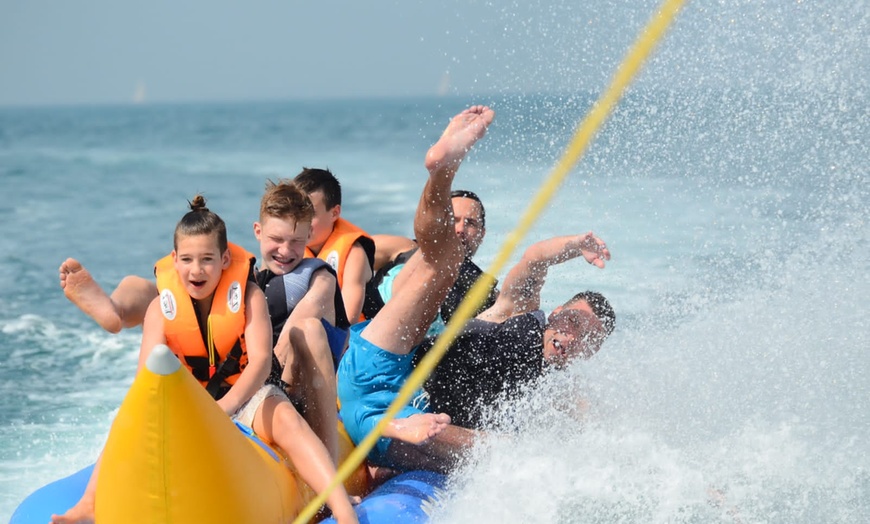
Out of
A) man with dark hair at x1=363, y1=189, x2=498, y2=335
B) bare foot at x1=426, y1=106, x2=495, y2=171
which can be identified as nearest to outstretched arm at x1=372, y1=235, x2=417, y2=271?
man with dark hair at x1=363, y1=189, x2=498, y2=335

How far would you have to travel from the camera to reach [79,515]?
2701mm

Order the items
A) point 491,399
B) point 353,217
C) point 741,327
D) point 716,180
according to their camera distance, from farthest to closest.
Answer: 1. point 353,217
2. point 716,180
3. point 741,327
4. point 491,399

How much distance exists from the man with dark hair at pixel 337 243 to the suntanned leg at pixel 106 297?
0.72m

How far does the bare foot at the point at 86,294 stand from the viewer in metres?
3.10

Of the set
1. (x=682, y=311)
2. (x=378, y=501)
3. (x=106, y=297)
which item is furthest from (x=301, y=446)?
(x=682, y=311)

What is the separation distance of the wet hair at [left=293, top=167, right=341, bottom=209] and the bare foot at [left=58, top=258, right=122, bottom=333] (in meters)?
1.00

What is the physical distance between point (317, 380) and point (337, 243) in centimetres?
106

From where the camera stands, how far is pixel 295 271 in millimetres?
3475

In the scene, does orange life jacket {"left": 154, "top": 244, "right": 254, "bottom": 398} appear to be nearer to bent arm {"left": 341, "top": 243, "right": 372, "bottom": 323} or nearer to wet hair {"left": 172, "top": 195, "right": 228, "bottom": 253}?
wet hair {"left": 172, "top": 195, "right": 228, "bottom": 253}

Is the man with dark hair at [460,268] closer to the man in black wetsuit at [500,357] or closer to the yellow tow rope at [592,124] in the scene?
the man in black wetsuit at [500,357]

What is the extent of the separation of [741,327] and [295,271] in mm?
1678

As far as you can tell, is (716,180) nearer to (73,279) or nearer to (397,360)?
(397,360)

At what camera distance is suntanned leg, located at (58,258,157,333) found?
311 cm

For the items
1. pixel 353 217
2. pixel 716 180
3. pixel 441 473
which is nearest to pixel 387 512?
pixel 441 473
